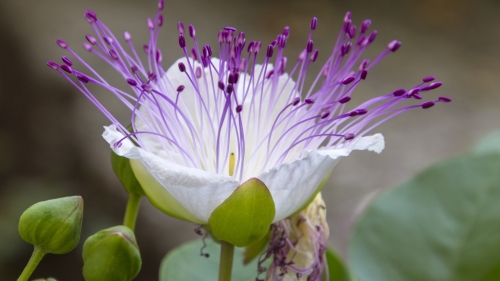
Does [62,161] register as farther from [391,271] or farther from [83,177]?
[391,271]

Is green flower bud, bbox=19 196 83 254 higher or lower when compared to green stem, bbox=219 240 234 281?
higher

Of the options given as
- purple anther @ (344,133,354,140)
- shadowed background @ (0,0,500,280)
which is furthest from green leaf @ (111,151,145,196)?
shadowed background @ (0,0,500,280)

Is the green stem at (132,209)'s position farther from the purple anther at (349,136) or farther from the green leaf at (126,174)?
the purple anther at (349,136)

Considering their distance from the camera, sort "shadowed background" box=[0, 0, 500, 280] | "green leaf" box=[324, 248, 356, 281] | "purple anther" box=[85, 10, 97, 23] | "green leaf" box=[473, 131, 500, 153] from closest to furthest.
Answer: "purple anther" box=[85, 10, 97, 23] → "green leaf" box=[324, 248, 356, 281] → "green leaf" box=[473, 131, 500, 153] → "shadowed background" box=[0, 0, 500, 280]

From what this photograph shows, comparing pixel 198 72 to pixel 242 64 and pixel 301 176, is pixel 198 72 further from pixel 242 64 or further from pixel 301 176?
pixel 301 176

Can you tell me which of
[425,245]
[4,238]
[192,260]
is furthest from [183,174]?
[4,238]

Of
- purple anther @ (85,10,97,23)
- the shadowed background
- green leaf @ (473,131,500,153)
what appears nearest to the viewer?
purple anther @ (85,10,97,23)

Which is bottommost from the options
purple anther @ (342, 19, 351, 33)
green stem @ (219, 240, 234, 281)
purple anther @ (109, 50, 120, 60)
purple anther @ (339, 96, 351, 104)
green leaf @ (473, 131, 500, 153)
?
green stem @ (219, 240, 234, 281)

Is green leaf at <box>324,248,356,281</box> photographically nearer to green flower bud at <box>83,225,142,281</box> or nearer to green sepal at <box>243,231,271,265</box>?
green sepal at <box>243,231,271,265</box>
